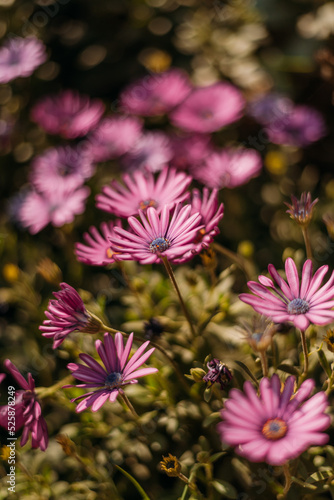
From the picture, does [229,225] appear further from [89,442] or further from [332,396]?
[89,442]

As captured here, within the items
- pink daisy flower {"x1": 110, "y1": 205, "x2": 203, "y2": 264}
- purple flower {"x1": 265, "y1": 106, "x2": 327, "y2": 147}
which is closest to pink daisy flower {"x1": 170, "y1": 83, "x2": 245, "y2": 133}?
purple flower {"x1": 265, "y1": 106, "x2": 327, "y2": 147}

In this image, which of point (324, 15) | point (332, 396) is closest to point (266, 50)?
point (324, 15)

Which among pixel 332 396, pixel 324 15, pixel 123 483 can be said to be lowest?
pixel 123 483

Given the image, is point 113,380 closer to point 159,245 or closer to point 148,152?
point 159,245

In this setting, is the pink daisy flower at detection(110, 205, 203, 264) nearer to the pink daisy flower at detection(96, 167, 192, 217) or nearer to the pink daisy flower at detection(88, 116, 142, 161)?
the pink daisy flower at detection(96, 167, 192, 217)

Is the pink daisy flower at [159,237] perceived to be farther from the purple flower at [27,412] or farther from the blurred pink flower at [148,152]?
the blurred pink flower at [148,152]

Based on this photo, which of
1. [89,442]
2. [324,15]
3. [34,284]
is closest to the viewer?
[89,442]

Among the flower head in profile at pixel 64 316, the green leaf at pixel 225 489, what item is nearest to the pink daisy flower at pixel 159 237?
the flower head in profile at pixel 64 316

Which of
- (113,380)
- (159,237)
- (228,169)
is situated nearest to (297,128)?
(228,169)
